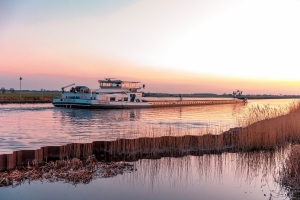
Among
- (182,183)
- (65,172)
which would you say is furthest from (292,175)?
(65,172)

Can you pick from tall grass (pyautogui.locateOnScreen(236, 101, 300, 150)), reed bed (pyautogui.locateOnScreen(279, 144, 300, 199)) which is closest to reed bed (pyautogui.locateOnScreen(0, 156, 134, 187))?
reed bed (pyautogui.locateOnScreen(279, 144, 300, 199))

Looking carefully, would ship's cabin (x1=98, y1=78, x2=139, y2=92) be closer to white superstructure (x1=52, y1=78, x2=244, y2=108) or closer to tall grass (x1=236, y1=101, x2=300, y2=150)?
white superstructure (x1=52, y1=78, x2=244, y2=108)

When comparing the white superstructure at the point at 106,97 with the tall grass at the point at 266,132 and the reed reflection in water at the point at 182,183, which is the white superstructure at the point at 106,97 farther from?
the reed reflection in water at the point at 182,183

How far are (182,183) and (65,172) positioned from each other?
154 inches

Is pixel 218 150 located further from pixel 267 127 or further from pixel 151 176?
pixel 151 176

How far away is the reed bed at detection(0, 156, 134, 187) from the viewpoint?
952cm

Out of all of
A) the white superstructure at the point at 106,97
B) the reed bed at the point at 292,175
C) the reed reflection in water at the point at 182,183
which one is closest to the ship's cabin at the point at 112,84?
the white superstructure at the point at 106,97

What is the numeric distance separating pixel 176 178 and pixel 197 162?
2475 mm

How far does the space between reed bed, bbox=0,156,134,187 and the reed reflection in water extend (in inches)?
13.4

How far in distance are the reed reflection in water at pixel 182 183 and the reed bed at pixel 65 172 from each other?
0.34 metres

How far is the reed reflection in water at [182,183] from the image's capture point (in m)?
8.79

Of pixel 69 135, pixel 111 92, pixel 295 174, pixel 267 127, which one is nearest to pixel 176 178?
pixel 295 174

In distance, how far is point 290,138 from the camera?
1702 cm

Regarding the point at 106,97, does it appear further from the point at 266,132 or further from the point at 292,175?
the point at 292,175
